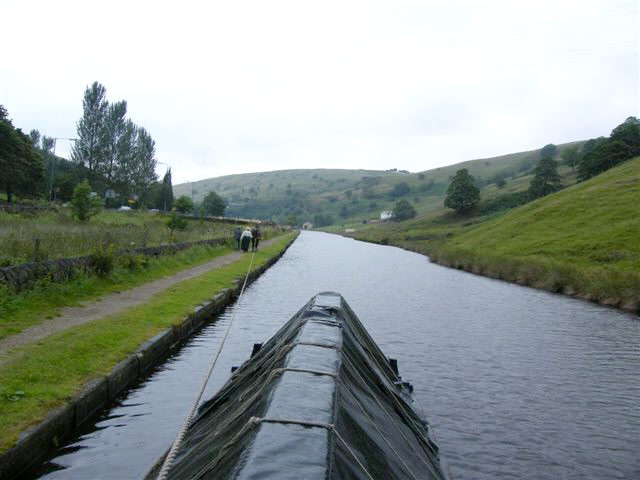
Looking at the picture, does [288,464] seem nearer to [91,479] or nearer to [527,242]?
[91,479]

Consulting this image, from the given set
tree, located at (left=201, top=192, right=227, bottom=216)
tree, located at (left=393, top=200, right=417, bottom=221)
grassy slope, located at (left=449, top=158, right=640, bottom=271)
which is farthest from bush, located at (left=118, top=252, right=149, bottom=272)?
tree, located at (left=393, top=200, right=417, bottom=221)

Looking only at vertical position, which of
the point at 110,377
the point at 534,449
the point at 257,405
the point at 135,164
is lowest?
the point at 534,449

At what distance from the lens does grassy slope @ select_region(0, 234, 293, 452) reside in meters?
5.67

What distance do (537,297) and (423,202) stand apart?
518ft

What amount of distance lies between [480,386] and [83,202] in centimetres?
2760

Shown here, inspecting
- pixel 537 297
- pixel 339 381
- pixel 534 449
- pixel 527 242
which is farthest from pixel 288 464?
pixel 527 242

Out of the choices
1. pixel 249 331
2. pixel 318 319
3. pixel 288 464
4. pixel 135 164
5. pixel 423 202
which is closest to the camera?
pixel 288 464

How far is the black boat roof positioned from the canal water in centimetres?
130

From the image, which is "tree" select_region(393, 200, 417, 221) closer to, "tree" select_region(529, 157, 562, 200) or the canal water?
"tree" select_region(529, 157, 562, 200)

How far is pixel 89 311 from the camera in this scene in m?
11.5

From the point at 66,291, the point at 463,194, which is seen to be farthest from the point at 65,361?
the point at 463,194

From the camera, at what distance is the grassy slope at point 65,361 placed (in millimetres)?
5672

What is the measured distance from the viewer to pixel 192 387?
28.6 feet

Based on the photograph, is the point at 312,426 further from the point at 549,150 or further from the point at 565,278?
the point at 549,150
